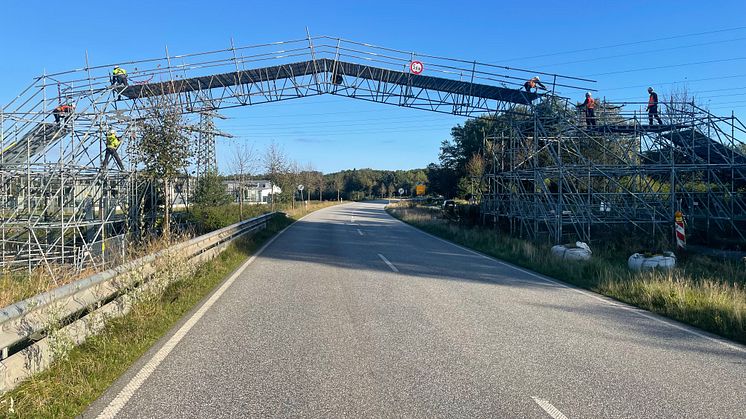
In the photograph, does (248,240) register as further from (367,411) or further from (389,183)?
(389,183)

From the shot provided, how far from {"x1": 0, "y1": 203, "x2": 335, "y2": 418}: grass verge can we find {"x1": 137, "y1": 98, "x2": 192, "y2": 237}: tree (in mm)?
6806

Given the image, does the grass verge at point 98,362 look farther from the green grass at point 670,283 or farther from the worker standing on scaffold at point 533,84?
the worker standing on scaffold at point 533,84

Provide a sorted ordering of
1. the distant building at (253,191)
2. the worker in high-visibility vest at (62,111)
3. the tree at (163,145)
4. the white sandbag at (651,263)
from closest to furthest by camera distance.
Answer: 1. the white sandbag at (651,263)
2. the tree at (163,145)
3. the worker in high-visibility vest at (62,111)
4. the distant building at (253,191)

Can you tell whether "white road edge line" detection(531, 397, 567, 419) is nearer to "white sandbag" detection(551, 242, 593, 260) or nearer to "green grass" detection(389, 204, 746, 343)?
"green grass" detection(389, 204, 746, 343)

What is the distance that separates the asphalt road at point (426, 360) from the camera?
4477mm

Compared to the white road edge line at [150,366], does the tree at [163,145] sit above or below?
above

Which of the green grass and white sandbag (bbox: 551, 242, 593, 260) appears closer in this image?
the green grass

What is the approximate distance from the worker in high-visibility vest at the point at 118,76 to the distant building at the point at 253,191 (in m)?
10.4

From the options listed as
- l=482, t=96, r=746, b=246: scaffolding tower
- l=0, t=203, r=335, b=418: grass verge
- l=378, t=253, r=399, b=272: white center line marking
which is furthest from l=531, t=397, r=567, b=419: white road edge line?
l=482, t=96, r=746, b=246: scaffolding tower

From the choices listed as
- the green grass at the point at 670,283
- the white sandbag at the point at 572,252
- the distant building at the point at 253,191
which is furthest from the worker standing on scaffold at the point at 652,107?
the distant building at the point at 253,191

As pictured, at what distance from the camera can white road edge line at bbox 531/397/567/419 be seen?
425 centimetres

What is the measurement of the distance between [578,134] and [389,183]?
11386 centimetres

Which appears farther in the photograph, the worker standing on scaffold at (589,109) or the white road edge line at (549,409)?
the worker standing on scaffold at (589,109)

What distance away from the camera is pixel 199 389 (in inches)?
189
